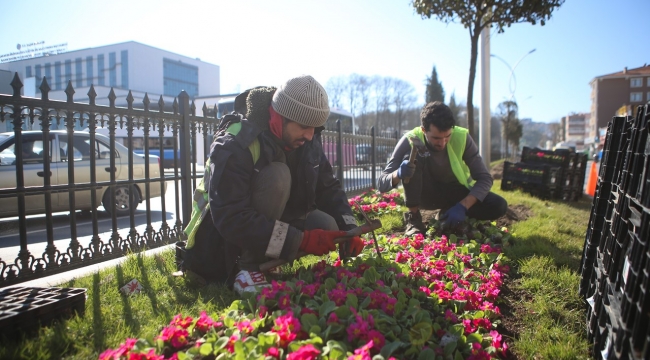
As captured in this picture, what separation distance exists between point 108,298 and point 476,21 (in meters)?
7.97

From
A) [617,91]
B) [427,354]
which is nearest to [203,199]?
[427,354]

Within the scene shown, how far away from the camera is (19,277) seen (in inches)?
124

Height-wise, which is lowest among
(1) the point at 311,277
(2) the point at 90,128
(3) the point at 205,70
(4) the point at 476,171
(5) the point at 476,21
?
(1) the point at 311,277

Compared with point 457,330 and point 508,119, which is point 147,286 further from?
point 508,119

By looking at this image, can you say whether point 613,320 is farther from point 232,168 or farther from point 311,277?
point 232,168

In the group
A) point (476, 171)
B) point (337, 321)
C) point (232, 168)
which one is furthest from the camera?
point (476, 171)

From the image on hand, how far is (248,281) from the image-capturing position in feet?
8.56

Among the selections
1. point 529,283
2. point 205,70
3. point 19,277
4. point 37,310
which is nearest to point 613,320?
point 529,283

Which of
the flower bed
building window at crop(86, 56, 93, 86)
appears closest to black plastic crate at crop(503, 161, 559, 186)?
the flower bed

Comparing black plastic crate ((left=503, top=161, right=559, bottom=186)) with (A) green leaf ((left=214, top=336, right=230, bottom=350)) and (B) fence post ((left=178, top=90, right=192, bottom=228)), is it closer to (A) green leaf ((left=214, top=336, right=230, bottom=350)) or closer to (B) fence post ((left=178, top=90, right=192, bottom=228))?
(B) fence post ((left=178, top=90, right=192, bottom=228))

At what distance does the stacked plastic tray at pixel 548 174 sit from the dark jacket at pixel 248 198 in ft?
20.4

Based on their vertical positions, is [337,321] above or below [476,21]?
below

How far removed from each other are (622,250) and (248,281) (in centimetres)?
189

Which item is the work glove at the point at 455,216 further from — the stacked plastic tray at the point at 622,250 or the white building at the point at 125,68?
the white building at the point at 125,68
